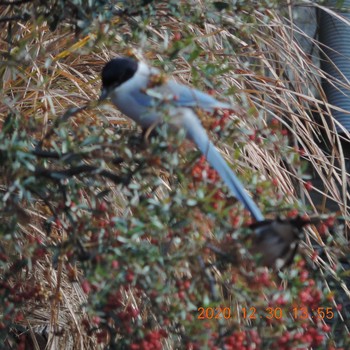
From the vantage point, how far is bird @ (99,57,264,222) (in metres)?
1.34

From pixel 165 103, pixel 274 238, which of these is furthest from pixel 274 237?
pixel 165 103

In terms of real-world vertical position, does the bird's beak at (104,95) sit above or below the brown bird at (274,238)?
below

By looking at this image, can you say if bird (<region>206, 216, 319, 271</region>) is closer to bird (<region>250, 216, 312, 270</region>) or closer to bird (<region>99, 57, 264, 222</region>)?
bird (<region>250, 216, 312, 270</region>)

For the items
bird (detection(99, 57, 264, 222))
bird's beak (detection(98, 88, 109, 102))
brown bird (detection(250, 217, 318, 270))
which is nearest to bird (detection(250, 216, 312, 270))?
brown bird (detection(250, 217, 318, 270))

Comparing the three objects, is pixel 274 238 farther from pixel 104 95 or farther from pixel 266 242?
pixel 104 95

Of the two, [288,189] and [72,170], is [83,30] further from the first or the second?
[288,189]

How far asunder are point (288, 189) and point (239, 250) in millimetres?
1008

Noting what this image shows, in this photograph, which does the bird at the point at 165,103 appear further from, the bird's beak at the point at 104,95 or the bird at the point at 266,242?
the bird at the point at 266,242

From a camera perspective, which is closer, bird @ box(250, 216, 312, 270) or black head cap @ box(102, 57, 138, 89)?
bird @ box(250, 216, 312, 270)

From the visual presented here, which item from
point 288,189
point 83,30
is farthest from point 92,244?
point 288,189

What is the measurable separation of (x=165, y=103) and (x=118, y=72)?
1.58 ft

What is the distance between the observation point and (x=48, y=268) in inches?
84.7

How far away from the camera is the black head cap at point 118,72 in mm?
1773

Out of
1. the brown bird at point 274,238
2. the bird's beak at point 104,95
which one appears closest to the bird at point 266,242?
the brown bird at point 274,238
